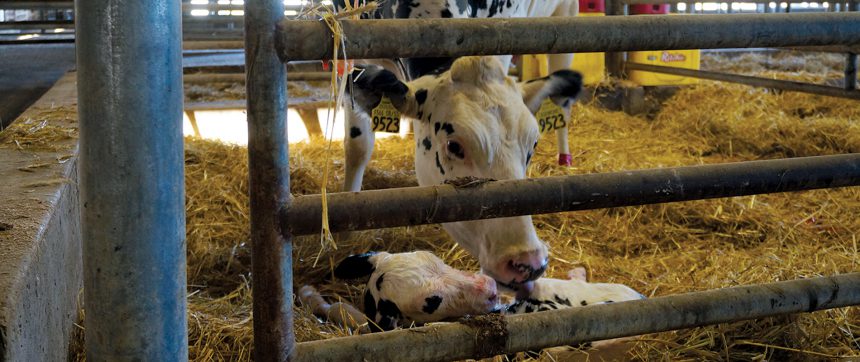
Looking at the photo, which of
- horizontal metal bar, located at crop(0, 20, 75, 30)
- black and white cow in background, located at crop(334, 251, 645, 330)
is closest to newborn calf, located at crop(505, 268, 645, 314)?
black and white cow in background, located at crop(334, 251, 645, 330)

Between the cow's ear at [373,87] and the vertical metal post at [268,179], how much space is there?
53.7 inches

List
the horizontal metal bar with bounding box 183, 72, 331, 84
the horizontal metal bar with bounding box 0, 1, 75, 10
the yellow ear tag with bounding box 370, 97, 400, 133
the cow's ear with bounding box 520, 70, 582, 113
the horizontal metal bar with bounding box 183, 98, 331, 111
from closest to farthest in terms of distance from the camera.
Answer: the yellow ear tag with bounding box 370, 97, 400, 133, the cow's ear with bounding box 520, 70, 582, 113, the horizontal metal bar with bounding box 183, 72, 331, 84, the horizontal metal bar with bounding box 183, 98, 331, 111, the horizontal metal bar with bounding box 0, 1, 75, 10

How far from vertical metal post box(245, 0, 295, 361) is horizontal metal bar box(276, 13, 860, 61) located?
1.4 inches

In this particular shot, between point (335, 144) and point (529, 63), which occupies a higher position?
point (529, 63)

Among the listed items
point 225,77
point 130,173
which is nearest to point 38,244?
point 130,173

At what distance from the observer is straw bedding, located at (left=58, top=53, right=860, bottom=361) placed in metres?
2.18

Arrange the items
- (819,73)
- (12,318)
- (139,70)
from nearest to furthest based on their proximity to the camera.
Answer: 1. (139,70)
2. (12,318)
3. (819,73)

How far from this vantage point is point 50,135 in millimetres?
2773

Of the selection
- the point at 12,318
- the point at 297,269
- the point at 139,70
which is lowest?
the point at 297,269

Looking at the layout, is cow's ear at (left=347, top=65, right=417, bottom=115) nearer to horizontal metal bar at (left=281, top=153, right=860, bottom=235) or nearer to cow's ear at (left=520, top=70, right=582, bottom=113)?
cow's ear at (left=520, top=70, right=582, bottom=113)

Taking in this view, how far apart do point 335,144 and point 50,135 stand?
3.04 meters

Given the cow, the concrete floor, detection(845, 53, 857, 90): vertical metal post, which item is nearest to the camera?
the cow

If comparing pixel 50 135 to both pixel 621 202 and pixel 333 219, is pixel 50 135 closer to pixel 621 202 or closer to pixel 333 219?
pixel 333 219

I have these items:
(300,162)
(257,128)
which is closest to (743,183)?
(257,128)
